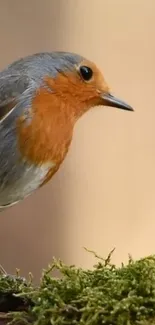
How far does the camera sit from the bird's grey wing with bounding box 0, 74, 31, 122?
2.46 metres

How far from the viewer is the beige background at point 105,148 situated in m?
4.82

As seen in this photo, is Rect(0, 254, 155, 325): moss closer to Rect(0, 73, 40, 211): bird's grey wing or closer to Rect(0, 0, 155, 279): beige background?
Rect(0, 73, 40, 211): bird's grey wing

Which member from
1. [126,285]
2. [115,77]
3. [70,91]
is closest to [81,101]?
[70,91]

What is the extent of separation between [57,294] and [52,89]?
1002 millimetres

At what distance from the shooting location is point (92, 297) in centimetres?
159

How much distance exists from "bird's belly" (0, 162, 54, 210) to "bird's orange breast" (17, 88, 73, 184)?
28mm

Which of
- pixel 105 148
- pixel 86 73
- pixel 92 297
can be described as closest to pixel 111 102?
pixel 86 73

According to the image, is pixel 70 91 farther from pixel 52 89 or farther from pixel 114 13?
pixel 114 13

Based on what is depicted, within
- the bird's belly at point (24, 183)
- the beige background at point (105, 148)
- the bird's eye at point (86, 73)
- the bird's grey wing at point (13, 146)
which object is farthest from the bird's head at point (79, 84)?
the beige background at point (105, 148)

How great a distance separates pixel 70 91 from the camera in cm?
256

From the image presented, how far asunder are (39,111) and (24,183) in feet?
0.77

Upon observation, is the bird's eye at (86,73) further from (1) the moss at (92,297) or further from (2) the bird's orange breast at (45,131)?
(1) the moss at (92,297)

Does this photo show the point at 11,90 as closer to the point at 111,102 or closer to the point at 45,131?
the point at 45,131

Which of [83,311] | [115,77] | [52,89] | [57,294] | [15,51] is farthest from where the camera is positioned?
[115,77]
